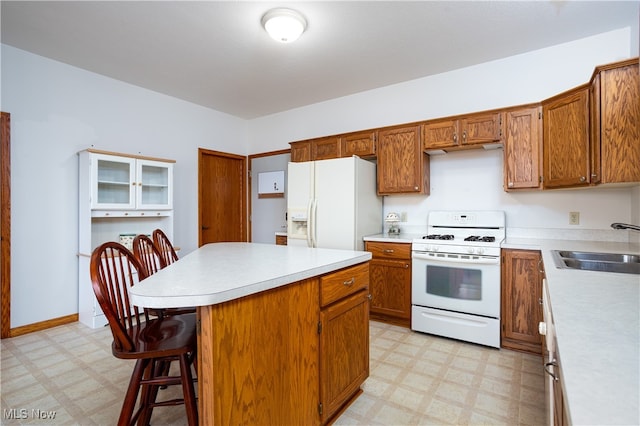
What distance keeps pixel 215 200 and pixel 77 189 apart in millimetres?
1800

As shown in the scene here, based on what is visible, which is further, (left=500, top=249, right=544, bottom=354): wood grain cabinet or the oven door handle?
the oven door handle

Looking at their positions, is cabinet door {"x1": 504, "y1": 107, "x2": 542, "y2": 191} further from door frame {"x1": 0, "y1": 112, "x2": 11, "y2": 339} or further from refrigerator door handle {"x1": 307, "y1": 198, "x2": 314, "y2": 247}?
door frame {"x1": 0, "y1": 112, "x2": 11, "y2": 339}

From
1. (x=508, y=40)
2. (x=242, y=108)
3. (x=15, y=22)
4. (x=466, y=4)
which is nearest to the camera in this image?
(x=466, y=4)

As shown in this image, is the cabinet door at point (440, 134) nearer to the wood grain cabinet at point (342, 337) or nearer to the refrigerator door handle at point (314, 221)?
the refrigerator door handle at point (314, 221)

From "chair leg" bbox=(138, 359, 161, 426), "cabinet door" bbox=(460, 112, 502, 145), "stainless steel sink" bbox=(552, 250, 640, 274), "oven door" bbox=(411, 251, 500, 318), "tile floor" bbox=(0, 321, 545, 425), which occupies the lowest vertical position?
"tile floor" bbox=(0, 321, 545, 425)

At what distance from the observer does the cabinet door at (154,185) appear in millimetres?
3567

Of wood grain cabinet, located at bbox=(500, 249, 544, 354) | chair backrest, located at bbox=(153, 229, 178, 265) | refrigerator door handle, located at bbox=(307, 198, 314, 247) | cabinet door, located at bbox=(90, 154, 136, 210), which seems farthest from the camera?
refrigerator door handle, located at bbox=(307, 198, 314, 247)

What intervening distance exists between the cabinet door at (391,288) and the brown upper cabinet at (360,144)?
1.23 meters

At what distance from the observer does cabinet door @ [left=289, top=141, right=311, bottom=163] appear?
4.13 meters

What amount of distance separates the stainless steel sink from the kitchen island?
1151 millimetres

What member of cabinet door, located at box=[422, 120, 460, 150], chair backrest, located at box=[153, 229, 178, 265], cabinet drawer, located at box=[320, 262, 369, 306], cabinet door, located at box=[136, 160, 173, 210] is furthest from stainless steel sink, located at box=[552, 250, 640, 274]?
cabinet door, located at box=[136, 160, 173, 210]

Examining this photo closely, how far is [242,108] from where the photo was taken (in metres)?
4.71

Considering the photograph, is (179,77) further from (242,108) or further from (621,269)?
(621,269)

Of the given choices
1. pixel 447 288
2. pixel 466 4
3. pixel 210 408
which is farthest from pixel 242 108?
pixel 210 408
